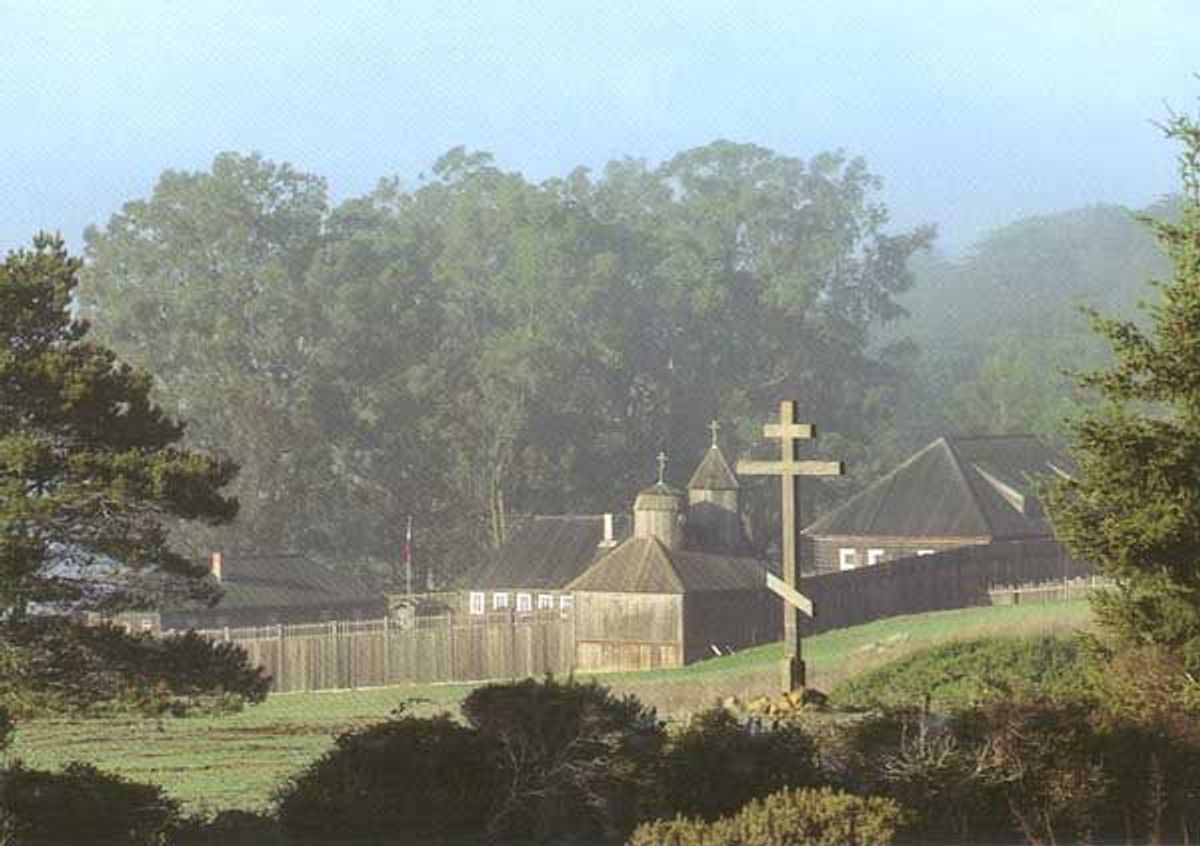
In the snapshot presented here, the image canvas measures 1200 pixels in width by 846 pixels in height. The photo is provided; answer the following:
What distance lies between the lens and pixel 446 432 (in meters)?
109

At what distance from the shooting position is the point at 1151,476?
26000 millimetres

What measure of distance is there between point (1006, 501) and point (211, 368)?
3859 cm

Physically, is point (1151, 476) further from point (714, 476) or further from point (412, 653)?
point (714, 476)

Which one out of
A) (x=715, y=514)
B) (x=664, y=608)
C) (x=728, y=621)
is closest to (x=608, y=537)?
(x=715, y=514)

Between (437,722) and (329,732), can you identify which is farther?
(329,732)

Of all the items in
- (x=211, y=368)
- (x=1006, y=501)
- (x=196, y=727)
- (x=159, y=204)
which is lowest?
(x=196, y=727)

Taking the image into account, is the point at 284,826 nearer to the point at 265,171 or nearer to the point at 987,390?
the point at 265,171

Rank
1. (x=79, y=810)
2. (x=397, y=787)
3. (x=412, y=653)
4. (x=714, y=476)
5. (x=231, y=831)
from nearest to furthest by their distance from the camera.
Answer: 1. (x=79, y=810)
2. (x=397, y=787)
3. (x=231, y=831)
4. (x=412, y=653)
5. (x=714, y=476)

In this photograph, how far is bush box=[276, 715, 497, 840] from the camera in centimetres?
2394

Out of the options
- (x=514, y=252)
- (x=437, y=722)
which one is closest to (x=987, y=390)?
(x=514, y=252)

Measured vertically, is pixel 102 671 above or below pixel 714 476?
below

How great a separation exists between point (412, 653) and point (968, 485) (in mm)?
24398

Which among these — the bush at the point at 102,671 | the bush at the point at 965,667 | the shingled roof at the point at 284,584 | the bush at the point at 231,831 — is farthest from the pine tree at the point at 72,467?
the shingled roof at the point at 284,584

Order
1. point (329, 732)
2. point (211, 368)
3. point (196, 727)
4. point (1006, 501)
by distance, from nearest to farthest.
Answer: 1. point (329, 732)
2. point (196, 727)
3. point (1006, 501)
4. point (211, 368)
